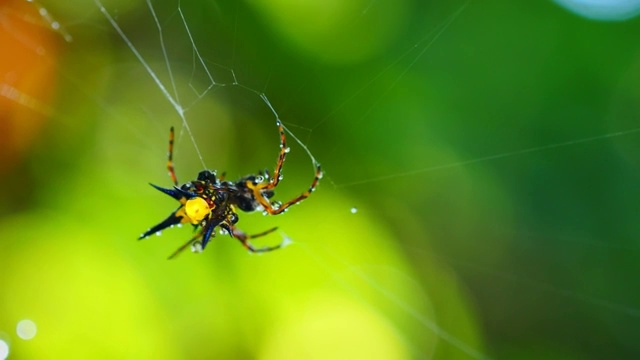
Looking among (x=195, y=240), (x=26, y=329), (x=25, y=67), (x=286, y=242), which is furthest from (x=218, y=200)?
(x=25, y=67)

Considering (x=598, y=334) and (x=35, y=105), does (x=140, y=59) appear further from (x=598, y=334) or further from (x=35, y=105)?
(x=598, y=334)

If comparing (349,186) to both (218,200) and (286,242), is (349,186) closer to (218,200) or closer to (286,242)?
(286,242)

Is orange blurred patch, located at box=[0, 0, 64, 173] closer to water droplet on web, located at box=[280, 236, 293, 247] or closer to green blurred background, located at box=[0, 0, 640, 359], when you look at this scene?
green blurred background, located at box=[0, 0, 640, 359]

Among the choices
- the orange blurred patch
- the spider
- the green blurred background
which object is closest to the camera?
the spider

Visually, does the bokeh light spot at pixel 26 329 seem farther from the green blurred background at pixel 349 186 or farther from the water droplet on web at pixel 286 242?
the water droplet on web at pixel 286 242

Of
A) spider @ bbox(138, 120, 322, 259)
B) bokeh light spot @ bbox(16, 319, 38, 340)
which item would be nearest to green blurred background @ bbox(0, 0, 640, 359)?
bokeh light spot @ bbox(16, 319, 38, 340)

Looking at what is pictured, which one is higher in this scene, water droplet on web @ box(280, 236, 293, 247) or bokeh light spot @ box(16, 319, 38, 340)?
water droplet on web @ box(280, 236, 293, 247)

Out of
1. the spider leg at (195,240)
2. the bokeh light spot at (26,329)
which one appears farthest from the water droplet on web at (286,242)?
the bokeh light spot at (26,329)
